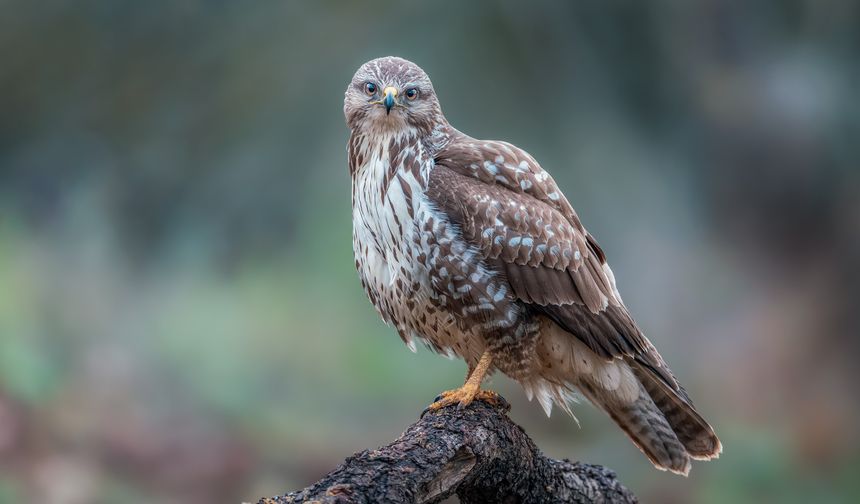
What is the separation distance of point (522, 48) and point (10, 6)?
301 centimetres

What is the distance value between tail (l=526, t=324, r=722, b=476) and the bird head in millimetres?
932

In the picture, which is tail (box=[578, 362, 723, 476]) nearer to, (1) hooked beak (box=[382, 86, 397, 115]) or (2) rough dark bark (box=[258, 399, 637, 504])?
(2) rough dark bark (box=[258, 399, 637, 504])

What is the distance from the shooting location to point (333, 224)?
222 inches

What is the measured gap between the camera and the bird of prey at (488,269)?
3.27 m

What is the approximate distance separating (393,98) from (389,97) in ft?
0.05

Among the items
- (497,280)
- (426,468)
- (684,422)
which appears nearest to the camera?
(426,468)

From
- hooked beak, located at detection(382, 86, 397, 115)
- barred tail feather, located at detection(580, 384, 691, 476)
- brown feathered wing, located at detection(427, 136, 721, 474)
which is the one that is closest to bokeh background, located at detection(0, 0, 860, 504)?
barred tail feather, located at detection(580, 384, 691, 476)

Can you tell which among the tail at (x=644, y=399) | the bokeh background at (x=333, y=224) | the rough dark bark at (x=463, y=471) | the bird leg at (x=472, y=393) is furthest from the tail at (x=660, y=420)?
the bokeh background at (x=333, y=224)

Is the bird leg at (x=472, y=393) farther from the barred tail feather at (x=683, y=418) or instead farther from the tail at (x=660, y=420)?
the barred tail feather at (x=683, y=418)

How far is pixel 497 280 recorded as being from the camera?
328cm

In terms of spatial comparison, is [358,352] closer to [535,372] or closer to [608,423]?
[608,423]

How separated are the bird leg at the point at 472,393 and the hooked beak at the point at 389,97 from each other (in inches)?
36.4

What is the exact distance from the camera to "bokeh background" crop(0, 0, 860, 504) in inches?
213

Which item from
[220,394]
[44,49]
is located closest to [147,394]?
[220,394]
